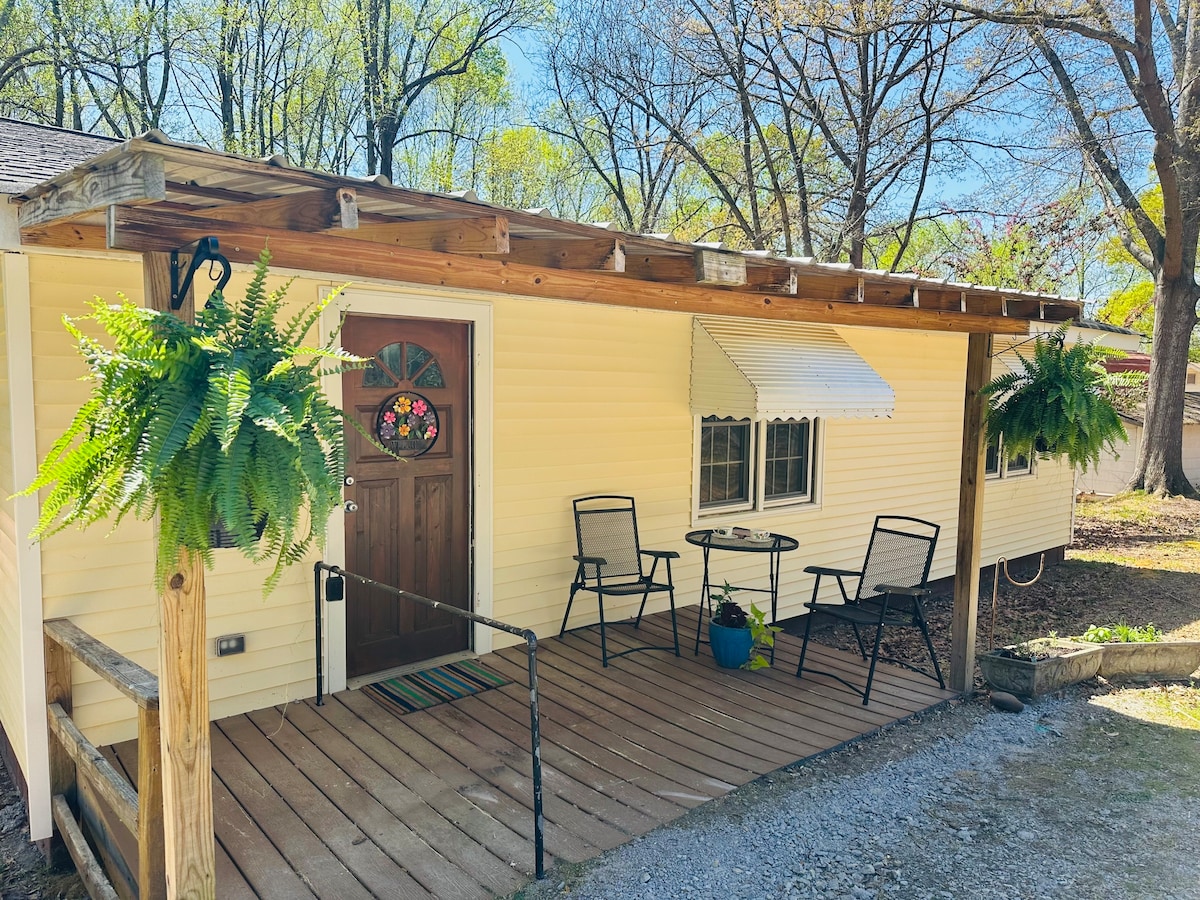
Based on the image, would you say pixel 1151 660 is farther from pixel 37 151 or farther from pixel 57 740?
pixel 37 151

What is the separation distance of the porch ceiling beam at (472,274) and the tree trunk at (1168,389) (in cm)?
985

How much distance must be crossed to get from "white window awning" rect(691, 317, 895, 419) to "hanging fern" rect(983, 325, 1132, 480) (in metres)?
0.89

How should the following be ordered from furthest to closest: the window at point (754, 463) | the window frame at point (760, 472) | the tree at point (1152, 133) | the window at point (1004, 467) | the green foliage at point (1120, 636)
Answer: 1. the tree at point (1152, 133)
2. the window at point (1004, 467)
3. the window at point (754, 463)
4. the window frame at point (760, 472)
5. the green foliage at point (1120, 636)

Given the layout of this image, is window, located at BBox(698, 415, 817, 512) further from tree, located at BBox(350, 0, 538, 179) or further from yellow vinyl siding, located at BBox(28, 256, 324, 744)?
tree, located at BBox(350, 0, 538, 179)

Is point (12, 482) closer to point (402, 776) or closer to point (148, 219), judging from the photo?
point (148, 219)

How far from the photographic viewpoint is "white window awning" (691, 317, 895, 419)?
5.32 meters

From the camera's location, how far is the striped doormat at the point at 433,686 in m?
4.20

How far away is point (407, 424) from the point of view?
14.5 feet

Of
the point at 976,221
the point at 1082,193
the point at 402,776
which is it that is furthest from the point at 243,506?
the point at 976,221

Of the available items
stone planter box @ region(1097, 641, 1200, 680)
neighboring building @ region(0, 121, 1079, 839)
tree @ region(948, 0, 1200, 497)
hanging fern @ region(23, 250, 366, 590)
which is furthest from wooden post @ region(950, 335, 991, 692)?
tree @ region(948, 0, 1200, 497)

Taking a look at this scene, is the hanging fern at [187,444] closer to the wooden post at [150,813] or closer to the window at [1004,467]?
the wooden post at [150,813]

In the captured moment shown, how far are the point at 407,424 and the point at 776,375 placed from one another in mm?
2525

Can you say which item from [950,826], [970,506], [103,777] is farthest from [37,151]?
[970,506]

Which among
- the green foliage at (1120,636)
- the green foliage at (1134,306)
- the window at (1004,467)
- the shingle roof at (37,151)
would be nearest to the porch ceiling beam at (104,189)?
the shingle roof at (37,151)
